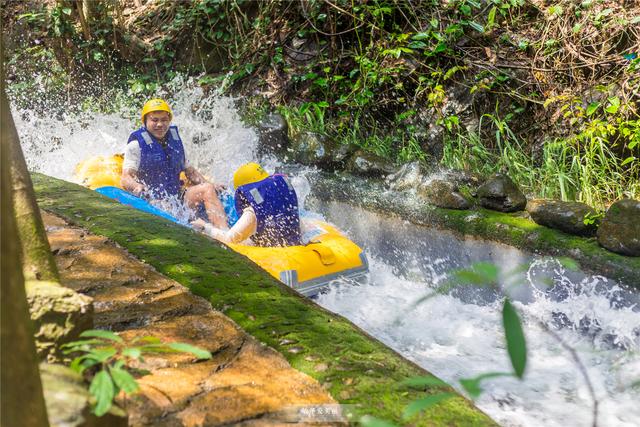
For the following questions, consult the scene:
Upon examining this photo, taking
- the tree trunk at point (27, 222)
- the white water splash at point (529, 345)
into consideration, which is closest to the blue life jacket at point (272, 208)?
the white water splash at point (529, 345)

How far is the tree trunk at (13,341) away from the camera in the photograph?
1.03m

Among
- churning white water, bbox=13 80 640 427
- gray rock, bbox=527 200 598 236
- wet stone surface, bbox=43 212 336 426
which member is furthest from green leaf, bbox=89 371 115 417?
gray rock, bbox=527 200 598 236

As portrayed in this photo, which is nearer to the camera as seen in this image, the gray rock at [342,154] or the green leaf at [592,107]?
the green leaf at [592,107]

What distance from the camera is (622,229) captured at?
4.21 meters

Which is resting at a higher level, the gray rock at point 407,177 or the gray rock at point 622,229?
the gray rock at point 407,177

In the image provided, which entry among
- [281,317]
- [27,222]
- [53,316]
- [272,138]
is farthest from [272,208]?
[53,316]

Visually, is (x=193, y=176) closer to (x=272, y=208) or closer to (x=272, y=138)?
(x=272, y=138)

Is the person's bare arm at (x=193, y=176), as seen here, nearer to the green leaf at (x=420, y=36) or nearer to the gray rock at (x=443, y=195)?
the gray rock at (x=443, y=195)

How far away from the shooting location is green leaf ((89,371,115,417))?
1.24m

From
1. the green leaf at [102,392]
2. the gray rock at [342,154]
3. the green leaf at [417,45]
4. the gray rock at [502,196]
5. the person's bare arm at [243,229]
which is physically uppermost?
the green leaf at [417,45]

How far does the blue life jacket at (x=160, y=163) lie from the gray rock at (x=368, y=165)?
1.68 metres

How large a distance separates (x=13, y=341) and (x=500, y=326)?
3.55 meters

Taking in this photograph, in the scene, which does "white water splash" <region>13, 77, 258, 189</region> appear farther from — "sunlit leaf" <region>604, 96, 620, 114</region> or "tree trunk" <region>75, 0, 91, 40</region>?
"sunlit leaf" <region>604, 96, 620, 114</region>

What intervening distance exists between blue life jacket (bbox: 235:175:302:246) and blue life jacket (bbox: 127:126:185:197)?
1.39 m
